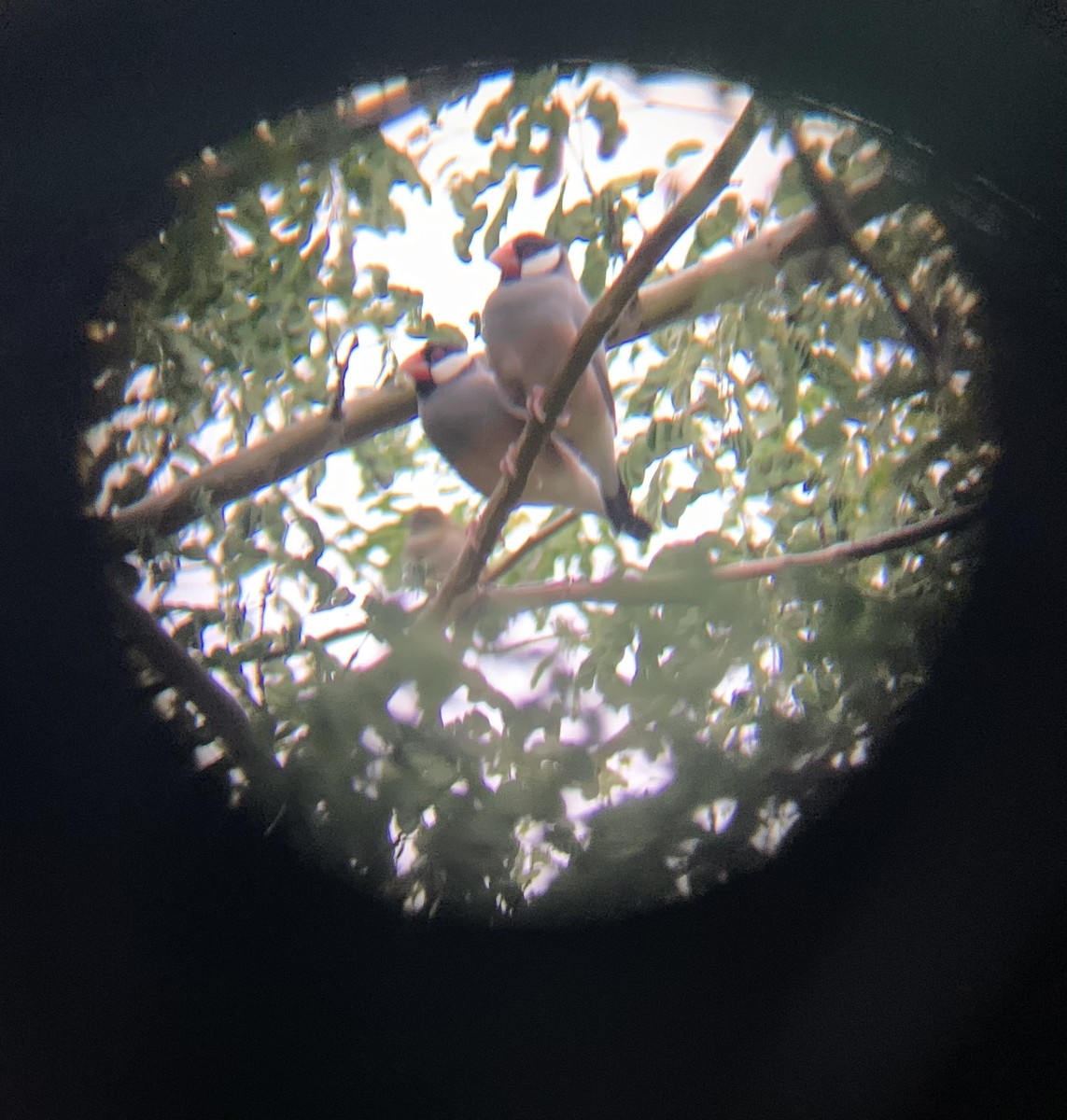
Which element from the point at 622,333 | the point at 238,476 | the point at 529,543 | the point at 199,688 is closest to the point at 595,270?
the point at 622,333

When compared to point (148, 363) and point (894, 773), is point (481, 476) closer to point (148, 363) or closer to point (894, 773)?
point (148, 363)

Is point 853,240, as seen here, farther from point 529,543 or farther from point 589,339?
point 529,543

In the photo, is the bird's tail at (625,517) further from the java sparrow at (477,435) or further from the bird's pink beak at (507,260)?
the bird's pink beak at (507,260)

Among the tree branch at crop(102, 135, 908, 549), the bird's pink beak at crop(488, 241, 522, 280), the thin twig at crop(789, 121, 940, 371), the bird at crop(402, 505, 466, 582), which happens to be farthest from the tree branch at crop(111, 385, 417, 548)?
the thin twig at crop(789, 121, 940, 371)

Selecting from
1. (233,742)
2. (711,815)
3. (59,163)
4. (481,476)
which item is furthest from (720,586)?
(59,163)

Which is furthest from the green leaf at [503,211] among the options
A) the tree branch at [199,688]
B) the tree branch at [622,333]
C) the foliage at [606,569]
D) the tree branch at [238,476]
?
the tree branch at [199,688]

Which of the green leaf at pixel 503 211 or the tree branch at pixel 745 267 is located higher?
the green leaf at pixel 503 211

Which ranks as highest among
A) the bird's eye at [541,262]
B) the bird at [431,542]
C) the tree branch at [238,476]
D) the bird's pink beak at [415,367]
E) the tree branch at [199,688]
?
the bird's eye at [541,262]
